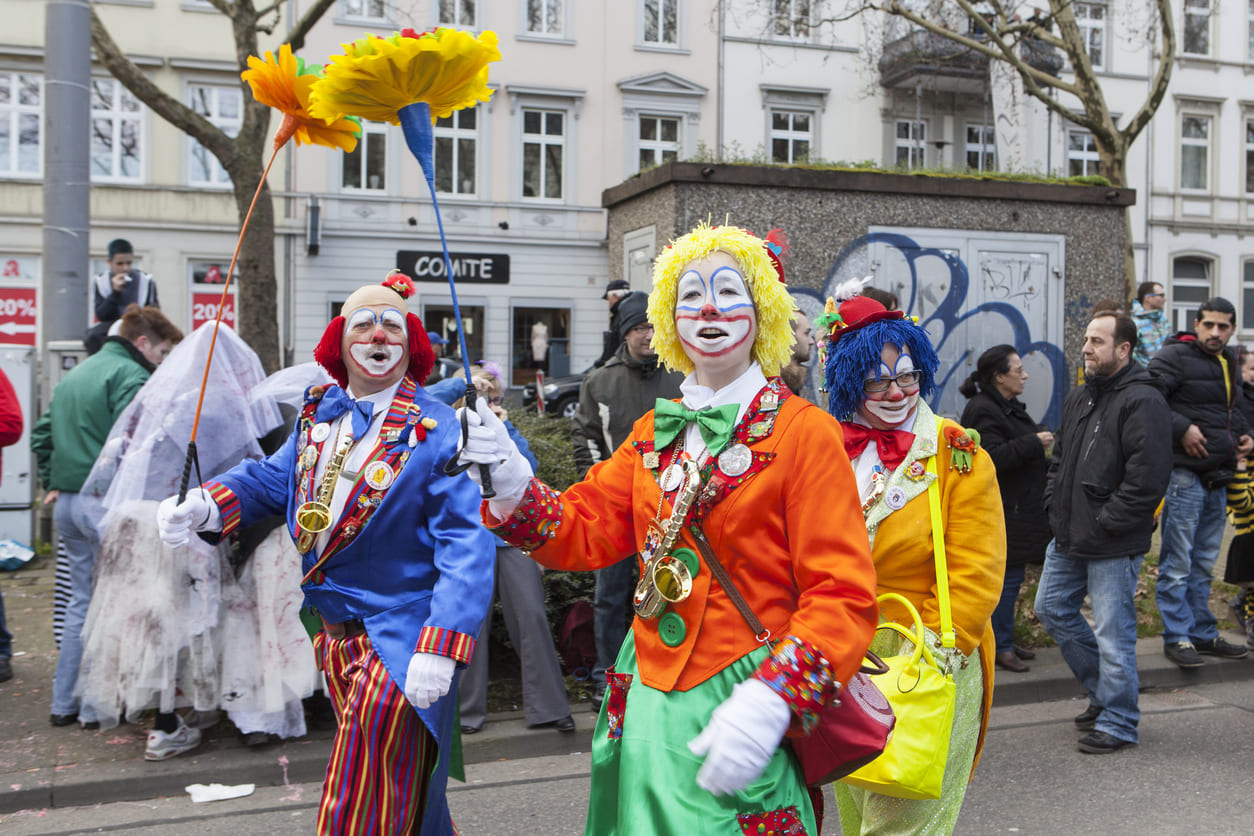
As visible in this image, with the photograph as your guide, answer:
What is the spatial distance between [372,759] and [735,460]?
1.34 m

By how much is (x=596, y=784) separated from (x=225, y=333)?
11.4 ft

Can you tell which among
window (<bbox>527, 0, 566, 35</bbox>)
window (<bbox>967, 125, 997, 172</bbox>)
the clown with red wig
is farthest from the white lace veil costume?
window (<bbox>967, 125, 997, 172</bbox>)

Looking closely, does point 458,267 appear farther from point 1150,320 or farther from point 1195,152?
point 1195,152

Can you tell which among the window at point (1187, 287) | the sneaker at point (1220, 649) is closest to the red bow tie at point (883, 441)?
the sneaker at point (1220, 649)

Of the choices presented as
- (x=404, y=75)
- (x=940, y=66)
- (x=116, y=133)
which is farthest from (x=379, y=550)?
(x=940, y=66)

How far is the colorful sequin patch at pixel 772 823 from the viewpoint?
2297mm

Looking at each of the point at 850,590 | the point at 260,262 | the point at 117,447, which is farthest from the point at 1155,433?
the point at 260,262

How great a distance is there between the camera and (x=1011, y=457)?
599 cm

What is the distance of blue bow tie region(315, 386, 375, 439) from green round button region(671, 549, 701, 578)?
1.17m

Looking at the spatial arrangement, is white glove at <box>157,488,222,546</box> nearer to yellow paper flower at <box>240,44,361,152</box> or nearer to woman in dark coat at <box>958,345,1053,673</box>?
yellow paper flower at <box>240,44,361,152</box>

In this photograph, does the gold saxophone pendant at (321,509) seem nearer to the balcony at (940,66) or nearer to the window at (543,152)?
the window at (543,152)

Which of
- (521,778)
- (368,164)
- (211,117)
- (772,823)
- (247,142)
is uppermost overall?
(211,117)

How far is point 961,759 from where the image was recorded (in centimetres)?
336

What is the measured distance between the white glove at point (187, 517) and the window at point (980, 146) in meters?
26.8
